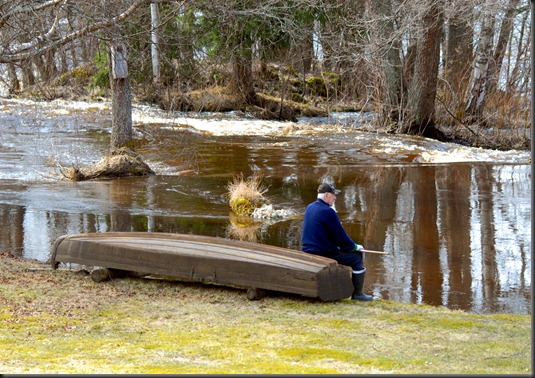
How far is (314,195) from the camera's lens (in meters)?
18.7

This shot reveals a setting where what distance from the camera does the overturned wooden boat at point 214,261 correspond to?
357 inches

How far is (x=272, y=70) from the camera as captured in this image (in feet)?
136

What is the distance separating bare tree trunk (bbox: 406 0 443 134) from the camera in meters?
29.4

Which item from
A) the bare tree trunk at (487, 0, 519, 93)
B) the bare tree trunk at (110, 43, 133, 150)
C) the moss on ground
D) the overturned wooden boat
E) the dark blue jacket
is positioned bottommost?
the moss on ground

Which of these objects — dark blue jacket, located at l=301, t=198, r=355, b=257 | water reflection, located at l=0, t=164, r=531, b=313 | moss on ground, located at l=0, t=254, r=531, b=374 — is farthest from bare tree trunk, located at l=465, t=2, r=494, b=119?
moss on ground, located at l=0, t=254, r=531, b=374

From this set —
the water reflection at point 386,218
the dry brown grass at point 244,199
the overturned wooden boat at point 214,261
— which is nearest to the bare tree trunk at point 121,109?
the water reflection at point 386,218

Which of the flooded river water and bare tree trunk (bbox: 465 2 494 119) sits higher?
bare tree trunk (bbox: 465 2 494 119)

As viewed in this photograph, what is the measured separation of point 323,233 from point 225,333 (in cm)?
234

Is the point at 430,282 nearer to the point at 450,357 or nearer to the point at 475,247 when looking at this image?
the point at 475,247

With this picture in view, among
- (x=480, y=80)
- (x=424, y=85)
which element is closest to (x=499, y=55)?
(x=480, y=80)

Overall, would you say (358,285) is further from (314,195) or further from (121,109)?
(121,109)

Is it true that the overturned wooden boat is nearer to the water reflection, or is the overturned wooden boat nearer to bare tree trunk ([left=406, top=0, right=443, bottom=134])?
the water reflection

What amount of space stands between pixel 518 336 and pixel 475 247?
19.6 ft

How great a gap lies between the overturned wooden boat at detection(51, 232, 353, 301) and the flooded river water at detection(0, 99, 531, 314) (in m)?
1.76
